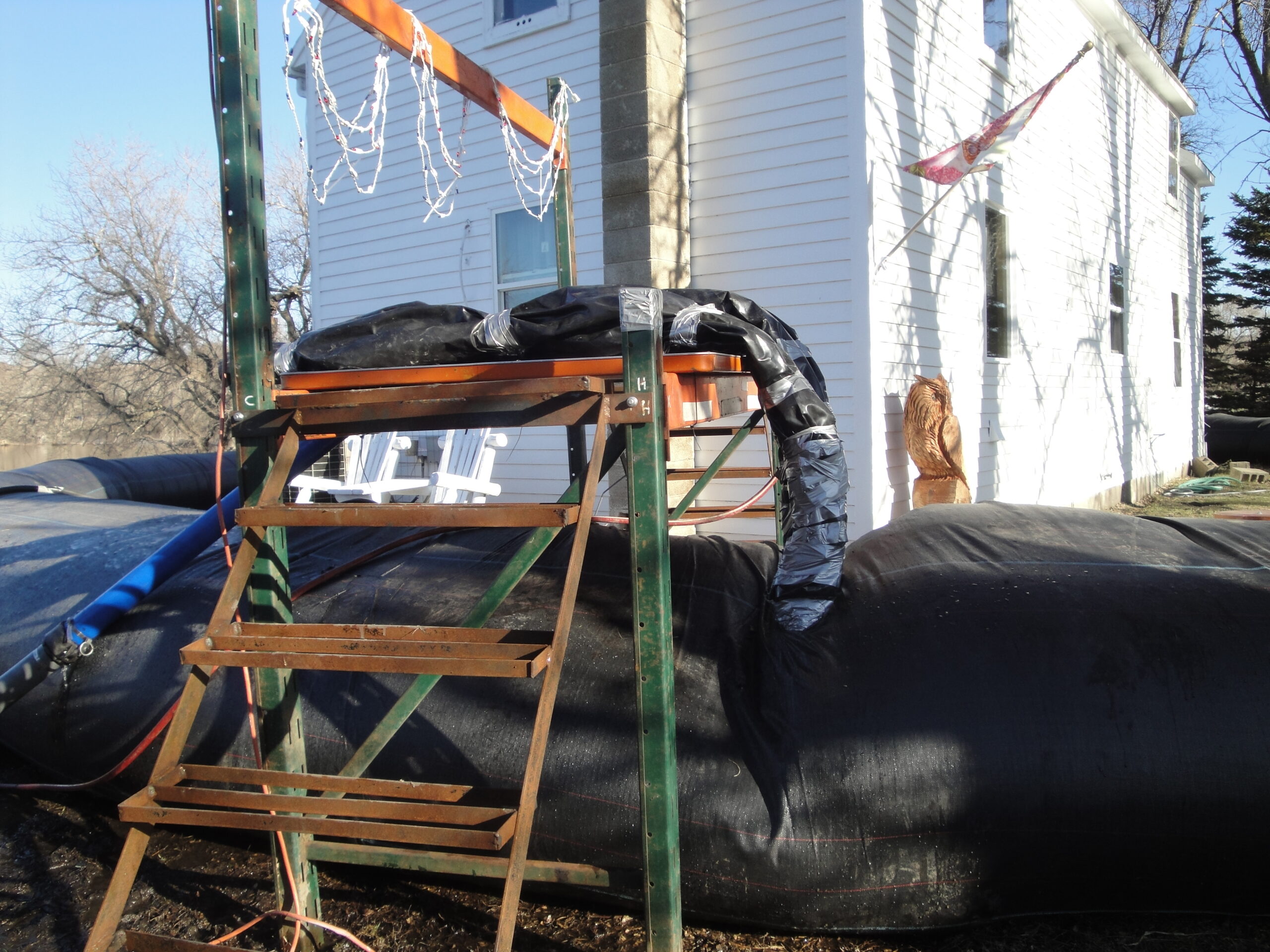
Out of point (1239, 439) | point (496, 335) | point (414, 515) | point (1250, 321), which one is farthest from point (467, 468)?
point (1250, 321)

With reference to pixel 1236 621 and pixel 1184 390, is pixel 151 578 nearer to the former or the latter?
pixel 1236 621

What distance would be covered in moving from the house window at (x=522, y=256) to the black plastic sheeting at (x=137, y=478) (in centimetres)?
268

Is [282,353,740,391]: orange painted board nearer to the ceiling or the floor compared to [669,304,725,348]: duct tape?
nearer to the floor

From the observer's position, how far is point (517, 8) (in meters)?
7.35

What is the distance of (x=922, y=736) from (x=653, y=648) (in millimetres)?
764

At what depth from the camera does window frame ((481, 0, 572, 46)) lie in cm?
690

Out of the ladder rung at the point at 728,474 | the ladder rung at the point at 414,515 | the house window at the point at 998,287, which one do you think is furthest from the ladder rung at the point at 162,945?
the house window at the point at 998,287

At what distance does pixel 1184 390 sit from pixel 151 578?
15.5 meters

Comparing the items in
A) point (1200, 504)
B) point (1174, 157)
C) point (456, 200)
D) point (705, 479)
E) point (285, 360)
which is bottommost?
point (1200, 504)

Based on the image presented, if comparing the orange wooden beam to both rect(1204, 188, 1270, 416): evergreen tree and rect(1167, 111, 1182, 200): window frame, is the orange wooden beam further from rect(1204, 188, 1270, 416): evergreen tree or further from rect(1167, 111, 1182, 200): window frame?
rect(1204, 188, 1270, 416): evergreen tree

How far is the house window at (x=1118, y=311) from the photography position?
11.1 meters

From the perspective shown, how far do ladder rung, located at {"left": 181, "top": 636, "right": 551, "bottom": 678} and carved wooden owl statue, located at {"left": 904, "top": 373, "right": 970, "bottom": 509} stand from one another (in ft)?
15.5

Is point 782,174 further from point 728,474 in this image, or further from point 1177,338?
point 1177,338

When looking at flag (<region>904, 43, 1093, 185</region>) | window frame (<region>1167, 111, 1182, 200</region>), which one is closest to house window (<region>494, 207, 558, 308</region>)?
flag (<region>904, 43, 1093, 185</region>)
